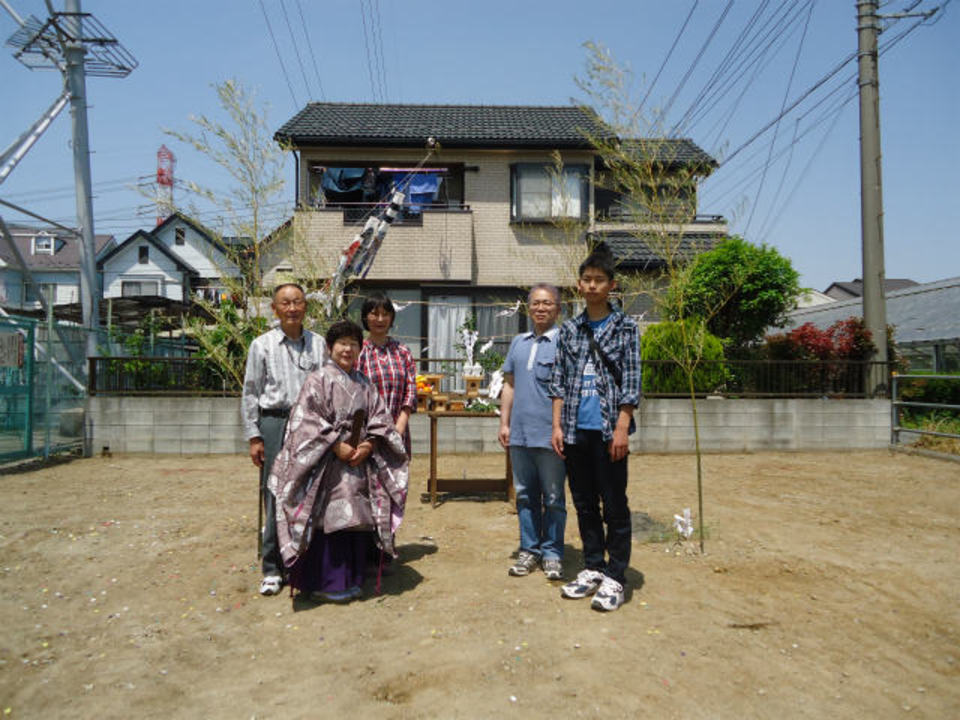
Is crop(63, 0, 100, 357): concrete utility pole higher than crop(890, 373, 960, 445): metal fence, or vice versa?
crop(63, 0, 100, 357): concrete utility pole

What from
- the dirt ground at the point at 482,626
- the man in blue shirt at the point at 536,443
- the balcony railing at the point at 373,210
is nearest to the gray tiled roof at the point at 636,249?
the balcony railing at the point at 373,210

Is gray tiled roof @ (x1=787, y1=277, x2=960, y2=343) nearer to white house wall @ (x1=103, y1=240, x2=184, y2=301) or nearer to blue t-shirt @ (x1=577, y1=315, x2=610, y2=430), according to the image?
blue t-shirt @ (x1=577, y1=315, x2=610, y2=430)

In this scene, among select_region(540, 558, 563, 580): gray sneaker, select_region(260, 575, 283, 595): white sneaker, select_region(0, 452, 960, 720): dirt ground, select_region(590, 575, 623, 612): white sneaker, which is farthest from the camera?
select_region(540, 558, 563, 580): gray sneaker

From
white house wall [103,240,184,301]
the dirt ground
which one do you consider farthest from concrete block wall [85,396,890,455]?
white house wall [103,240,184,301]

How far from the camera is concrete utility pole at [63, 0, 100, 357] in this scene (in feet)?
36.5

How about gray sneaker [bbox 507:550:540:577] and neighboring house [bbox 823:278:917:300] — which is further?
neighboring house [bbox 823:278:917:300]

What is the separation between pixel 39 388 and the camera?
325 inches

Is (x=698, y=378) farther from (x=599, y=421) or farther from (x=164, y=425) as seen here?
(x=164, y=425)

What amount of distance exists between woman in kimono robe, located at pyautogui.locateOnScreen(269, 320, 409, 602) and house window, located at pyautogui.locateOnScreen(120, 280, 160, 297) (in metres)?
31.6

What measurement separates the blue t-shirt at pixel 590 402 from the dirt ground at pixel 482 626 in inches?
39.1

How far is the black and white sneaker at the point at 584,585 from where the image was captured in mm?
3537

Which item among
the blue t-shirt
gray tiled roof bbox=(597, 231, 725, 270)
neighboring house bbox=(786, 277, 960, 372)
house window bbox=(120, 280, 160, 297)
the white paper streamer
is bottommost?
the white paper streamer

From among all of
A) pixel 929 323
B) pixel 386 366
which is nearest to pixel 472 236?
pixel 386 366

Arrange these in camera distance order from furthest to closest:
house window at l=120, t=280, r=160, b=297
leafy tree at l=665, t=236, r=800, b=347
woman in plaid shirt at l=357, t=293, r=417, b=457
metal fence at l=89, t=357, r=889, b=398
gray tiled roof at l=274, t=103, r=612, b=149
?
house window at l=120, t=280, r=160, b=297, gray tiled roof at l=274, t=103, r=612, b=149, leafy tree at l=665, t=236, r=800, b=347, metal fence at l=89, t=357, r=889, b=398, woman in plaid shirt at l=357, t=293, r=417, b=457
